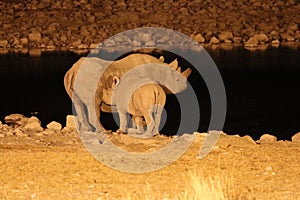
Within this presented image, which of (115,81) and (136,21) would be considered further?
(136,21)

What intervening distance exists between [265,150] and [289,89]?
32.6 ft

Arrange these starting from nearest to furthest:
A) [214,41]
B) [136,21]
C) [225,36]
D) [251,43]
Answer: [251,43] < [214,41] < [225,36] < [136,21]

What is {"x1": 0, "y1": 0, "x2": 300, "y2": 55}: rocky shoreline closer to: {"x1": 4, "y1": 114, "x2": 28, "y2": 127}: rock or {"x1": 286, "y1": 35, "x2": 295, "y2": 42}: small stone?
{"x1": 286, "y1": 35, "x2": 295, "y2": 42}: small stone

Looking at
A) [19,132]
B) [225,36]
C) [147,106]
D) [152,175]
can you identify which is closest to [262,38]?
[225,36]

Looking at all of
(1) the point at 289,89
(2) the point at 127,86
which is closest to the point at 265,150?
(2) the point at 127,86

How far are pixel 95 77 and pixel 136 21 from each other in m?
23.1

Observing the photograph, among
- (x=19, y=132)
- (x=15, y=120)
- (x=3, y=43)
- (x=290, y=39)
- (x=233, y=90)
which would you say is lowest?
(x=290, y=39)

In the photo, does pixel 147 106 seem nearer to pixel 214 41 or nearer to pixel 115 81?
pixel 115 81

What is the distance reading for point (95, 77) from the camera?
40.2ft

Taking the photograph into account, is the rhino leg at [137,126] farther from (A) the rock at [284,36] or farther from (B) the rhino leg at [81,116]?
(A) the rock at [284,36]

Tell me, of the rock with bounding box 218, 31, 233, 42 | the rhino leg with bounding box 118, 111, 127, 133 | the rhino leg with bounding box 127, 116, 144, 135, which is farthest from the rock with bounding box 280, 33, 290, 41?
the rhino leg with bounding box 127, 116, 144, 135

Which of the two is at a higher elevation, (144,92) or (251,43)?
(144,92)

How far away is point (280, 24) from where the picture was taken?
3400 centimetres

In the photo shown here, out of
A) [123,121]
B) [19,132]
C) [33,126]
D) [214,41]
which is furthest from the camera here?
[214,41]
